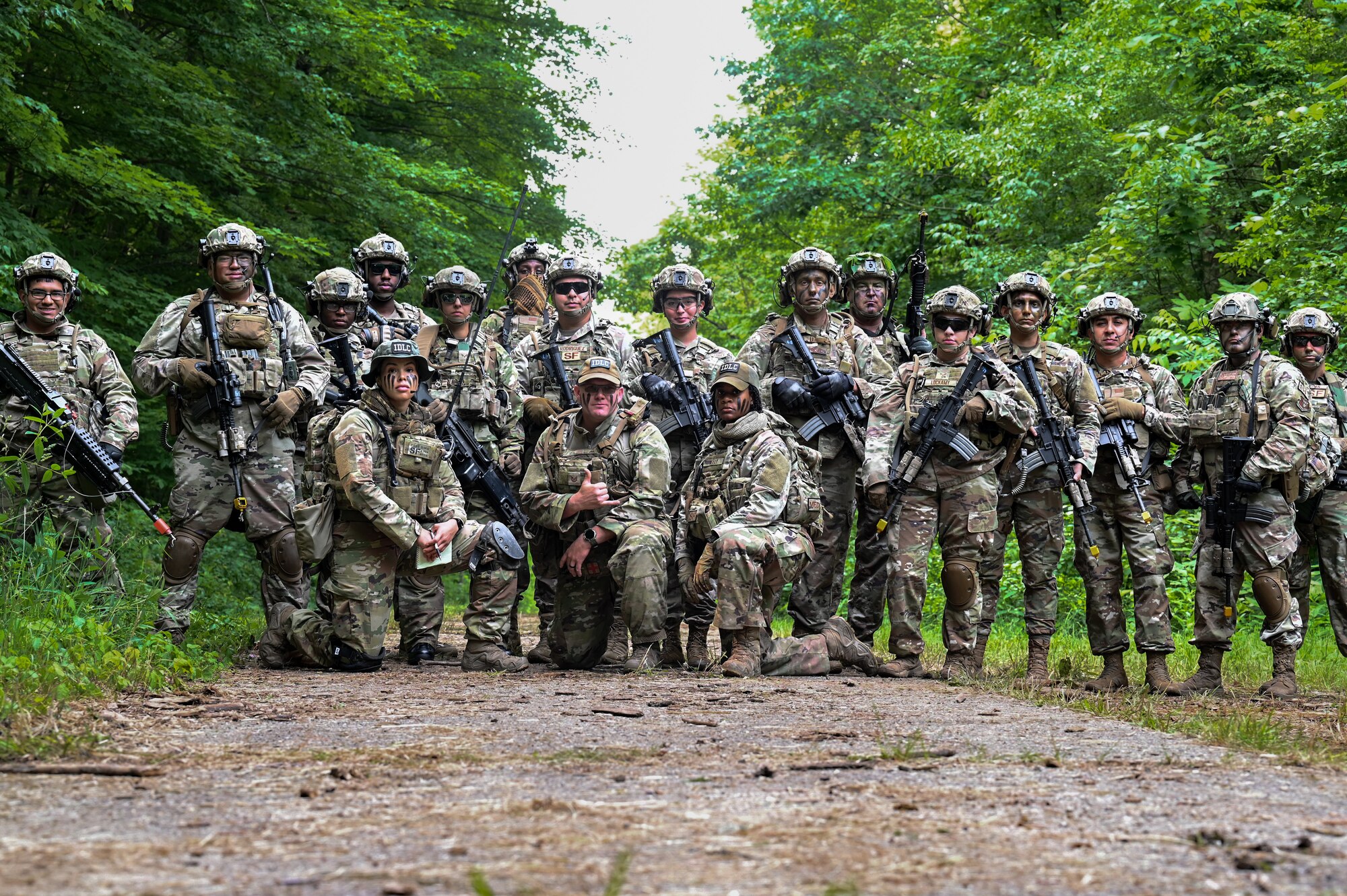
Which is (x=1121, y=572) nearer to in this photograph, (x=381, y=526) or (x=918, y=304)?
(x=918, y=304)

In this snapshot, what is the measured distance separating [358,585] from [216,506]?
120cm

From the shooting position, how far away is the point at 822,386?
30.8ft

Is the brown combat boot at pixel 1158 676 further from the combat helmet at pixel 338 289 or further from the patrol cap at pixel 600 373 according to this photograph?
the combat helmet at pixel 338 289

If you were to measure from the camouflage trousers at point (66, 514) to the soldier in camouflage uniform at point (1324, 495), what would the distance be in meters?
7.63

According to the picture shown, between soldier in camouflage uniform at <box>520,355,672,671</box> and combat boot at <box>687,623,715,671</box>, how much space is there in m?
0.23

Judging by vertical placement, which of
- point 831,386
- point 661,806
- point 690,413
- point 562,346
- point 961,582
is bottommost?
point 661,806

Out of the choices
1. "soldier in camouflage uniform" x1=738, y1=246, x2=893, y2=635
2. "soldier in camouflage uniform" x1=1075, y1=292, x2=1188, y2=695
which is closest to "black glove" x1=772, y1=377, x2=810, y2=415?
"soldier in camouflage uniform" x1=738, y1=246, x2=893, y2=635

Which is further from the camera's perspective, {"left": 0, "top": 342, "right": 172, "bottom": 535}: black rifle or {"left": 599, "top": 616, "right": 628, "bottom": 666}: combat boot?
{"left": 599, "top": 616, "right": 628, "bottom": 666}: combat boot

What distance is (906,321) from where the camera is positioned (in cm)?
1105

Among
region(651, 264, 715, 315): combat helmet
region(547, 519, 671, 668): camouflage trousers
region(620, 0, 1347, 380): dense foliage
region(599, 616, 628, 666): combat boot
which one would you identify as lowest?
region(599, 616, 628, 666): combat boot

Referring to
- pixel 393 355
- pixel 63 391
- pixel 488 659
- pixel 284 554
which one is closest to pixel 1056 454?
pixel 488 659

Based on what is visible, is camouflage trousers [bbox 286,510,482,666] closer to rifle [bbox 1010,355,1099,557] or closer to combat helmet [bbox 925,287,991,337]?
combat helmet [bbox 925,287,991,337]

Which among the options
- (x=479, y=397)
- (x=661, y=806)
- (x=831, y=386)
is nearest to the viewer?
(x=661, y=806)

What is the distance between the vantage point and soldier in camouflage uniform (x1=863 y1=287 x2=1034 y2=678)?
8.60 m
